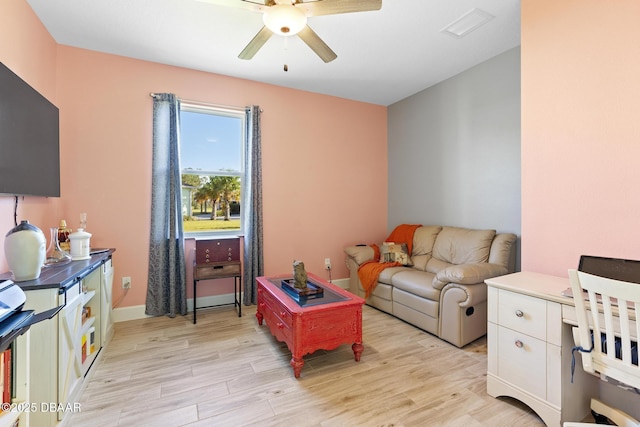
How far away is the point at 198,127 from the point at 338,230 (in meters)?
2.31

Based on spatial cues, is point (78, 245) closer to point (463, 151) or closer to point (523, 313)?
point (523, 313)

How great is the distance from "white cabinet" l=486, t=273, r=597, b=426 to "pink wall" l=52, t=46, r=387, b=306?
100 inches

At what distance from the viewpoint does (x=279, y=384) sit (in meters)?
2.02

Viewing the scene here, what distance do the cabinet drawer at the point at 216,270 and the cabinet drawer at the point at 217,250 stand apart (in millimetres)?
73

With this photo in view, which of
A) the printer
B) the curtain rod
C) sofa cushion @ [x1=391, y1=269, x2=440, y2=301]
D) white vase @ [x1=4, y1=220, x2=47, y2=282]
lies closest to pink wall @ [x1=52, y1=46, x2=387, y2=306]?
the curtain rod

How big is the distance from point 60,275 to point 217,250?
1604 millimetres

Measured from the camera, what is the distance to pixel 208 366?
2244mm

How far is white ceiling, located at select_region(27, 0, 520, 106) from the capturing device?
2.29 meters

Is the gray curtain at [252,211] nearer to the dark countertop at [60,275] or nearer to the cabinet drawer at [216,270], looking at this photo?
the cabinet drawer at [216,270]

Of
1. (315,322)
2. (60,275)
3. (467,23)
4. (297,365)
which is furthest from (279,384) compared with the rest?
(467,23)

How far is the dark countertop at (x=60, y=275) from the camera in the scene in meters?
1.52

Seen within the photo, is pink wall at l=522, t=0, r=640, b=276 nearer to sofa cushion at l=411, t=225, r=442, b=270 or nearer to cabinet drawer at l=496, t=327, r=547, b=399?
cabinet drawer at l=496, t=327, r=547, b=399

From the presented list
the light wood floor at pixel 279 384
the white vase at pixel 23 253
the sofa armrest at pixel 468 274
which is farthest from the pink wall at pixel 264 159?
the sofa armrest at pixel 468 274

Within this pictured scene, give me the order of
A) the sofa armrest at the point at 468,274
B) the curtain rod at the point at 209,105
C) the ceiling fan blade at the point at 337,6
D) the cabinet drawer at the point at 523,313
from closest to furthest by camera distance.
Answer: the cabinet drawer at the point at 523,313, the ceiling fan blade at the point at 337,6, the sofa armrest at the point at 468,274, the curtain rod at the point at 209,105
